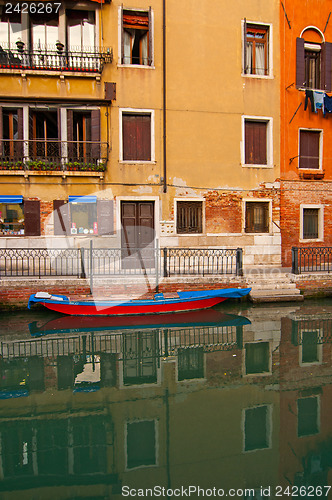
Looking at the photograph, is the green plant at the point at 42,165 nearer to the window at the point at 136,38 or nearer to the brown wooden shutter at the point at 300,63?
the window at the point at 136,38

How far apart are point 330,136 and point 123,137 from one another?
7.99 meters

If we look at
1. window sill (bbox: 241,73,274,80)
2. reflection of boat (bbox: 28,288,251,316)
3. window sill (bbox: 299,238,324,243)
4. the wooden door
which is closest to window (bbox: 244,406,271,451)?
reflection of boat (bbox: 28,288,251,316)

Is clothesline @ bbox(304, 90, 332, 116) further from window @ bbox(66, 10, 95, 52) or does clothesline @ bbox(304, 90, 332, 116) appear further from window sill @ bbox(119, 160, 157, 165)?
window @ bbox(66, 10, 95, 52)

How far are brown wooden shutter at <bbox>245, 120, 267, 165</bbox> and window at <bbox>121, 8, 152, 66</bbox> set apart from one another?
4288 mm

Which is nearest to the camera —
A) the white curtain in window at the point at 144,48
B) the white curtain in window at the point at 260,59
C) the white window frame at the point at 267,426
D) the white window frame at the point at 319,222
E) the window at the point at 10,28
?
the white window frame at the point at 267,426

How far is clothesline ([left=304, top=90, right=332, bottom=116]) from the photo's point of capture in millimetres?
13422

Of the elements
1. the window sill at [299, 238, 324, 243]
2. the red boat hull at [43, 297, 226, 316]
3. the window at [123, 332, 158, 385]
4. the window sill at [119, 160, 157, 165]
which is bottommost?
the window at [123, 332, 158, 385]

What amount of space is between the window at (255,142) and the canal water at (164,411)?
7053 millimetres

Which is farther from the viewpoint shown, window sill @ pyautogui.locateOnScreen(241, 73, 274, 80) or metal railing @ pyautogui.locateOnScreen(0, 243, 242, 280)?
window sill @ pyautogui.locateOnScreen(241, 73, 274, 80)

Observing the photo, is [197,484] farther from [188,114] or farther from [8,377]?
[188,114]

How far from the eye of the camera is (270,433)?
4.51 m

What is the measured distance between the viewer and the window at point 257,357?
6.41m

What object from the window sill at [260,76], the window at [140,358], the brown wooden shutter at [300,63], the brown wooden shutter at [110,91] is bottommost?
the window at [140,358]

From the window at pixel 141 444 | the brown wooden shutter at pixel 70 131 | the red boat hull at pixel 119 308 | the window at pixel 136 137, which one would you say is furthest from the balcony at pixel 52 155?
the window at pixel 141 444
